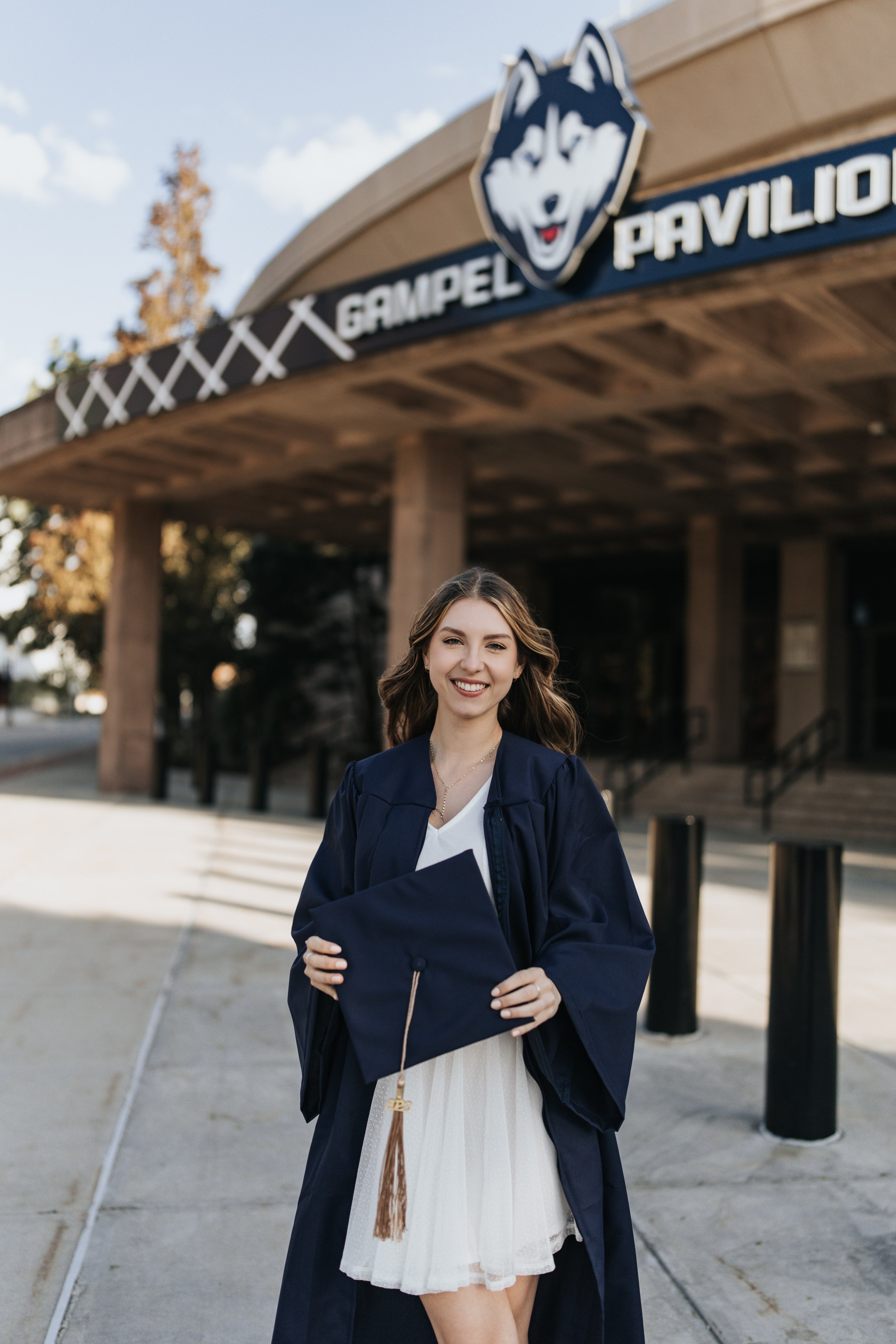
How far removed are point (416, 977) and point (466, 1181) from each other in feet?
1.29

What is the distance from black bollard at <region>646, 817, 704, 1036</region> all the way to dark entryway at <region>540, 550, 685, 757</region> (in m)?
17.7

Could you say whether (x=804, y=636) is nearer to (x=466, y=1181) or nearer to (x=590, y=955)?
(x=590, y=955)

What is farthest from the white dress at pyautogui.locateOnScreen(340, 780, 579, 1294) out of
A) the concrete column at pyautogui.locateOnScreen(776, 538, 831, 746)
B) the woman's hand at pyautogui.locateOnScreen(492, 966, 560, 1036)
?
the concrete column at pyautogui.locateOnScreen(776, 538, 831, 746)

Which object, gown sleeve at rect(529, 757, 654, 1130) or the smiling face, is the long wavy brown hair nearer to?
the smiling face

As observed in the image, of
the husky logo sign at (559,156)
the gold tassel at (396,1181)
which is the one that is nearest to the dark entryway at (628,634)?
the husky logo sign at (559,156)

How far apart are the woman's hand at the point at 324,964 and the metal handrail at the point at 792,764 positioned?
13672 mm

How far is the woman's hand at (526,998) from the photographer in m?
1.91

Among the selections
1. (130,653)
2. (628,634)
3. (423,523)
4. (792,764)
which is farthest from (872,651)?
(130,653)

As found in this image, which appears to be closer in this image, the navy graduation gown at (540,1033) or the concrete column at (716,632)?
the navy graduation gown at (540,1033)

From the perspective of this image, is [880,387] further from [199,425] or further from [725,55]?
[199,425]

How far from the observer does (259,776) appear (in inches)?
608

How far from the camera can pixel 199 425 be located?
45.0ft

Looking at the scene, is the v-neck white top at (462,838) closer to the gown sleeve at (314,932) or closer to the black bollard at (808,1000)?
the gown sleeve at (314,932)

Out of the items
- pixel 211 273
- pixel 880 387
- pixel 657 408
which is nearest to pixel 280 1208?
pixel 657 408
